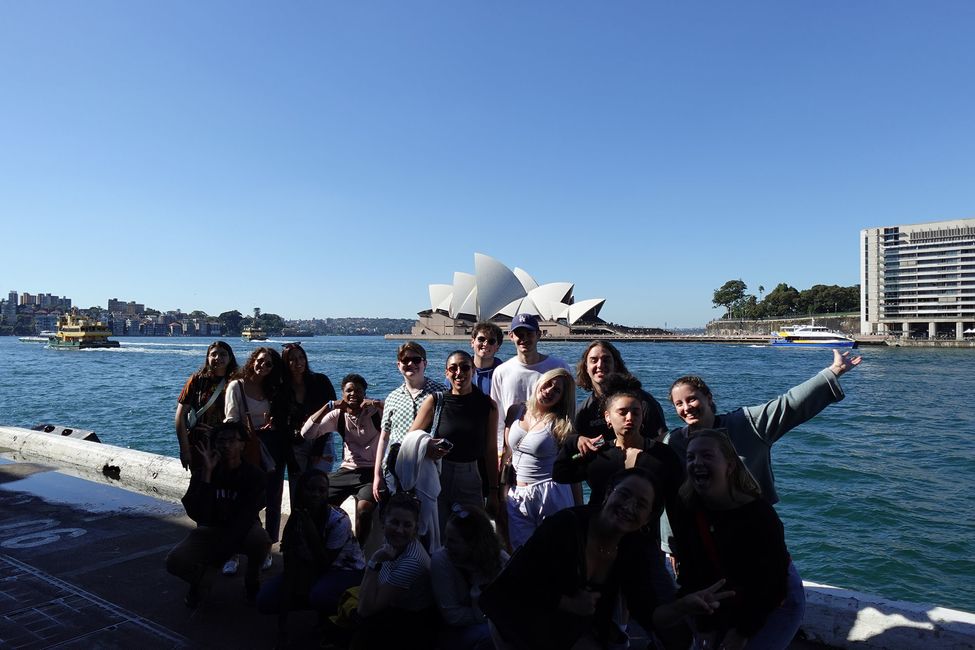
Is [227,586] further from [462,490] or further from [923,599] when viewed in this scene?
[923,599]

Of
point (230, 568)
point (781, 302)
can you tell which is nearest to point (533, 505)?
point (230, 568)

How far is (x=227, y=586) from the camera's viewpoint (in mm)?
2691

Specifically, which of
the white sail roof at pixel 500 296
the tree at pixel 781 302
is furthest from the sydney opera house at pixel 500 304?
the tree at pixel 781 302

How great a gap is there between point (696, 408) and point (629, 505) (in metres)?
0.63

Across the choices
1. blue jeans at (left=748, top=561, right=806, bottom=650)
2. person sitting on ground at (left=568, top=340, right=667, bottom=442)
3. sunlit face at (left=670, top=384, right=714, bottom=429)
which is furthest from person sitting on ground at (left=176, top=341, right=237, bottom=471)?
blue jeans at (left=748, top=561, right=806, bottom=650)

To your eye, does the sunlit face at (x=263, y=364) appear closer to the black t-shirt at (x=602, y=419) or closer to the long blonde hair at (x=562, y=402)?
the long blonde hair at (x=562, y=402)

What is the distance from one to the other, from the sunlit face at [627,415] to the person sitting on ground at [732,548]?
402 mm

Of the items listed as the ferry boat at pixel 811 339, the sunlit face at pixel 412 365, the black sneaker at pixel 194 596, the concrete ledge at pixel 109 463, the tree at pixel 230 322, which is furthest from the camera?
the tree at pixel 230 322

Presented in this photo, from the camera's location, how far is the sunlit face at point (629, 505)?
157 cm

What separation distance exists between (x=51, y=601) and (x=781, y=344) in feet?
199

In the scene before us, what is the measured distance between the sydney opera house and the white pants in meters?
55.6

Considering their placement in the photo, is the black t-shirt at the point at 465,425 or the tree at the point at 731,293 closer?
the black t-shirt at the point at 465,425

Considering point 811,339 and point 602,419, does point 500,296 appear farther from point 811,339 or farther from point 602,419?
point 602,419

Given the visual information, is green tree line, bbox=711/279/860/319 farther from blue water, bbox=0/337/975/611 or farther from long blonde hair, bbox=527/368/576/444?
long blonde hair, bbox=527/368/576/444
